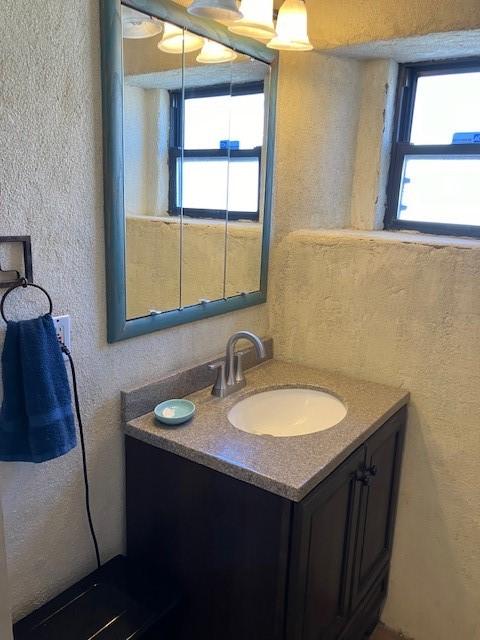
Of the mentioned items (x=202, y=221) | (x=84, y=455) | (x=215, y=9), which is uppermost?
(x=215, y=9)

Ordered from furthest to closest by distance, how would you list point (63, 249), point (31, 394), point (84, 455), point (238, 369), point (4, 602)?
point (238, 369)
point (84, 455)
point (63, 249)
point (31, 394)
point (4, 602)

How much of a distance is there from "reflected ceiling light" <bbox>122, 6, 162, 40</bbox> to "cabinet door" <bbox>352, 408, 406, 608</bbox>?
1.26 metres

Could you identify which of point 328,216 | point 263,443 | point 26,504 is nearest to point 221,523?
point 263,443

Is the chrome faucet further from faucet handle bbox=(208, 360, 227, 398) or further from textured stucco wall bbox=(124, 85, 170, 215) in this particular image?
textured stucco wall bbox=(124, 85, 170, 215)

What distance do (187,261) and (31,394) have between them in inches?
26.6

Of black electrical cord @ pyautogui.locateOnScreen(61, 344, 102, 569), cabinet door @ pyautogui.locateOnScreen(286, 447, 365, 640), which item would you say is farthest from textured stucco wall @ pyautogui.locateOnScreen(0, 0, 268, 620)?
cabinet door @ pyautogui.locateOnScreen(286, 447, 365, 640)

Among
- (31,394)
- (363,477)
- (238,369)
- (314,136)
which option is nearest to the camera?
(31,394)

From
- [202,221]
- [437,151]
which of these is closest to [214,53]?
[202,221]

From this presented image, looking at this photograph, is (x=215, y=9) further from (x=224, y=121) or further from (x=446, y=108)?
(x=446, y=108)

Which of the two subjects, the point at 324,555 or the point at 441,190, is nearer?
the point at 324,555

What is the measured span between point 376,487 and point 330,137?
1.24 metres

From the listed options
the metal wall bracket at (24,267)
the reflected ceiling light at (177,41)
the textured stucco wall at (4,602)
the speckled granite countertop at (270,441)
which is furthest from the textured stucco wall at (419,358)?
the textured stucco wall at (4,602)

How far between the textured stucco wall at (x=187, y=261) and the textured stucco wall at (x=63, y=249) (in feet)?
0.36

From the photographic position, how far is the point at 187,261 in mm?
1599
